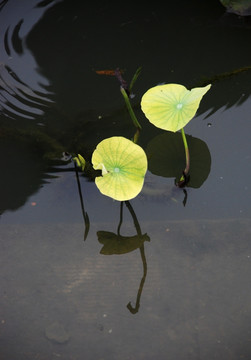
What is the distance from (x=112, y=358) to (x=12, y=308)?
361 mm

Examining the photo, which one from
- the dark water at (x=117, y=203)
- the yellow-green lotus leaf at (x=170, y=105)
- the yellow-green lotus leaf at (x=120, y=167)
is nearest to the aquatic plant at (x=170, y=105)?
the yellow-green lotus leaf at (x=170, y=105)

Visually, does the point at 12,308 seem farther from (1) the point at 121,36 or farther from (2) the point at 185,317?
(1) the point at 121,36

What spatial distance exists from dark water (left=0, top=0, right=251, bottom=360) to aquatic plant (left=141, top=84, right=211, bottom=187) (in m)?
0.29

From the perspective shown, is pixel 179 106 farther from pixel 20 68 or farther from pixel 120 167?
pixel 20 68

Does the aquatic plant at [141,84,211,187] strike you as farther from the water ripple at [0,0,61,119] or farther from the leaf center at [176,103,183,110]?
the water ripple at [0,0,61,119]

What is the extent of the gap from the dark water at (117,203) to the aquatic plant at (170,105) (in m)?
0.29

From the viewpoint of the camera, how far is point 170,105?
1.64 m

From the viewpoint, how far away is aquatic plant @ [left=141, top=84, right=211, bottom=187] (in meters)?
1.58

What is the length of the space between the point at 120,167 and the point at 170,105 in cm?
27

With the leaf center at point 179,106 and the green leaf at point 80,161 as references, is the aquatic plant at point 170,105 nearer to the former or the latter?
the leaf center at point 179,106

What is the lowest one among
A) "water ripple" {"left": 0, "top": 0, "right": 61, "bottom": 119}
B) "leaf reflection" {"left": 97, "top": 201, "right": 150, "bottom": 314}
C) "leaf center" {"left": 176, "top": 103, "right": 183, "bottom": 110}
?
"leaf reflection" {"left": 97, "top": 201, "right": 150, "bottom": 314}

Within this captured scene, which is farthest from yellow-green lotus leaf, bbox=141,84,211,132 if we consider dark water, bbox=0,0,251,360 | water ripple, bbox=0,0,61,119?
water ripple, bbox=0,0,61,119

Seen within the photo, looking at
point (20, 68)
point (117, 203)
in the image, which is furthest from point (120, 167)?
point (20, 68)

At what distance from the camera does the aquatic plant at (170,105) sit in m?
1.58
